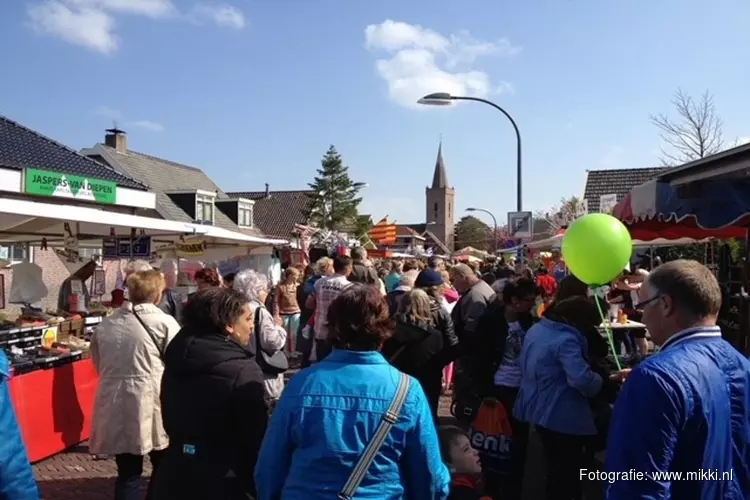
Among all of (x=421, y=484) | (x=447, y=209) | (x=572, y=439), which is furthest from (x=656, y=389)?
(x=447, y=209)

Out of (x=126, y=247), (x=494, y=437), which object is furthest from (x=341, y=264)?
(x=494, y=437)

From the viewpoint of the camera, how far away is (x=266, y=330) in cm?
437

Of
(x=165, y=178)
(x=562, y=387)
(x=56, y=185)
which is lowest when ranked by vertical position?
(x=562, y=387)

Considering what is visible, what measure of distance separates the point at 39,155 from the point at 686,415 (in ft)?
58.3

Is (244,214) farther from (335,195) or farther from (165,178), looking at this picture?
(335,195)

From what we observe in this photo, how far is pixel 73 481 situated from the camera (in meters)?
5.44

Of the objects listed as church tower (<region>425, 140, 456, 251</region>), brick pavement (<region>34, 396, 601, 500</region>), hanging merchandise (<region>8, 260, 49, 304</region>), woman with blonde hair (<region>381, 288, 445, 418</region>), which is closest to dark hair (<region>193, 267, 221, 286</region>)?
brick pavement (<region>34, 396, 601, 500</region>)

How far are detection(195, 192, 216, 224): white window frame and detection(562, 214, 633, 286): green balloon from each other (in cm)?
2946

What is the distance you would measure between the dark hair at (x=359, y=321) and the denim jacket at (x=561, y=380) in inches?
70.4

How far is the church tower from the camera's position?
12094 centimetres

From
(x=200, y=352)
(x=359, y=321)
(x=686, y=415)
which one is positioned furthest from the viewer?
(x=200, y=352)

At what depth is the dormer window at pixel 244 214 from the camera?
120ft

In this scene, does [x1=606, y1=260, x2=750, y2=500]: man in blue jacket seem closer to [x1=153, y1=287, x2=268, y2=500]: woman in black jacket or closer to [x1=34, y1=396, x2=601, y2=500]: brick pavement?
[x1=153, y1=287, x2=268, y2=500]: woman in black jacket

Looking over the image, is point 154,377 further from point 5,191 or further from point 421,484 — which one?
point 5,191
